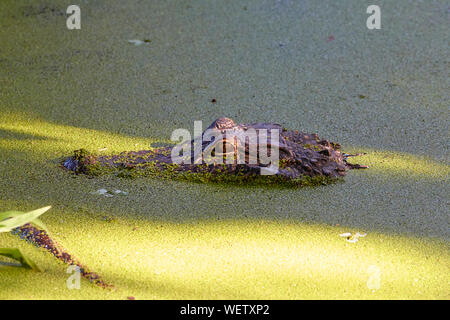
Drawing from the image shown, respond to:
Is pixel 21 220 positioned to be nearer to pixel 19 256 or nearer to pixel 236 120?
pixel 19 256

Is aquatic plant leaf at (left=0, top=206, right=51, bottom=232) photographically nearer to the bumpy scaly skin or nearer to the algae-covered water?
the algae-covered water

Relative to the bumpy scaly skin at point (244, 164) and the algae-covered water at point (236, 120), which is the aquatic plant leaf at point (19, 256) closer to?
the algae-covered water at point (236, 120)

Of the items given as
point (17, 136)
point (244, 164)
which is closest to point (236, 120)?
point (244, 164)

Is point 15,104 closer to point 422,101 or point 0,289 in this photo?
point 0,289

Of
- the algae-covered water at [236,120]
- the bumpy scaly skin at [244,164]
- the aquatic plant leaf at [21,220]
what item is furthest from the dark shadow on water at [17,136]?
the aquatic plant leaf at [21,220]

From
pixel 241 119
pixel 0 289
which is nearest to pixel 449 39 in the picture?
pixel 241 119

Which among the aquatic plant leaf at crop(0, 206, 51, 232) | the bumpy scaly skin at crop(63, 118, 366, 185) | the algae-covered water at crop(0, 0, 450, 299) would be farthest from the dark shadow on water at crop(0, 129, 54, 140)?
the aquatic plant leaf at crop(0, 206, 51, 232)

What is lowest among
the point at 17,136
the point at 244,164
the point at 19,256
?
the point at 19,256
